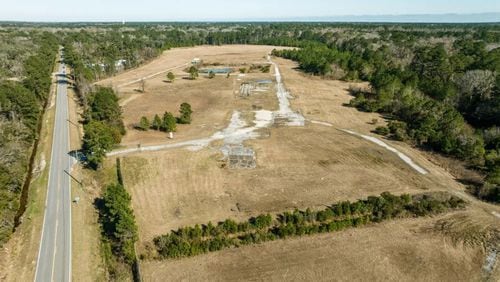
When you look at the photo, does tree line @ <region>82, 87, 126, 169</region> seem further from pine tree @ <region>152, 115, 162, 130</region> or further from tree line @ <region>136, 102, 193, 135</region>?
pine tree @ <region>152, 115, 162, 130</region>

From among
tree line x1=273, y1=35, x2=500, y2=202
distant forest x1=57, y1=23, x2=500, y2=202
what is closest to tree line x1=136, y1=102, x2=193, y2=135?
distant forest x1=57, y1=23, x2=500, y2=202

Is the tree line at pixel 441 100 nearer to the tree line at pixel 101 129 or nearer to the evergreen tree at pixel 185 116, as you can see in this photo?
the evergreen tree at pixel 185 116

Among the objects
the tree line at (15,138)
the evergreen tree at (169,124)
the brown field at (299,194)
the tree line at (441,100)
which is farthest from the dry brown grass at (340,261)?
the evergreen tree at (169,124)

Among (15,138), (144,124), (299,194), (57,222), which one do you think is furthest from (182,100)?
(57,222)

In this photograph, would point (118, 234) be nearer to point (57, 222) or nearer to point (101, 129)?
point (57, 222)

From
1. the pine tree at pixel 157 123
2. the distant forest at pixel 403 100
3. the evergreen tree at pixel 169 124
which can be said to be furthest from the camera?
the pine tree at pixel 157 123

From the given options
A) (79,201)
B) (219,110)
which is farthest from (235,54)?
(79,201)
